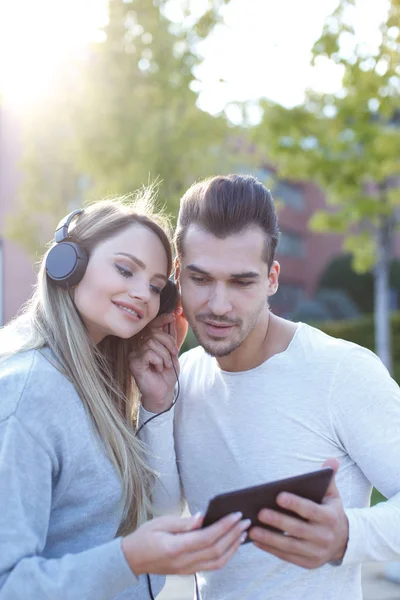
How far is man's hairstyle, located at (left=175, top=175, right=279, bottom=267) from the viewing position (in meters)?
2.68

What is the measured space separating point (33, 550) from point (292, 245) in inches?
1572

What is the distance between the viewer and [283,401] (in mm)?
2562

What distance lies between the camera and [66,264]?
245cm

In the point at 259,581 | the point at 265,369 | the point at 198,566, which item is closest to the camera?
the point at 198,566

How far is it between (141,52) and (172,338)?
12513 mm

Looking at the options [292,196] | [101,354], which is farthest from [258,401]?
[292,196]

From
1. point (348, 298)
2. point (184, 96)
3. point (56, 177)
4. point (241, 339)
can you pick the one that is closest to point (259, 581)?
point (241, 339)

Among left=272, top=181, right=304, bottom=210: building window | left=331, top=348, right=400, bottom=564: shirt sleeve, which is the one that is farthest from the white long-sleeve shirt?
left=272, top=181, right=304, bottom=210: building window

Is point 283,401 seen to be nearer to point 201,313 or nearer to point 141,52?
point 201,313

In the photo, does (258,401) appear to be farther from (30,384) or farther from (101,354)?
(30,384)

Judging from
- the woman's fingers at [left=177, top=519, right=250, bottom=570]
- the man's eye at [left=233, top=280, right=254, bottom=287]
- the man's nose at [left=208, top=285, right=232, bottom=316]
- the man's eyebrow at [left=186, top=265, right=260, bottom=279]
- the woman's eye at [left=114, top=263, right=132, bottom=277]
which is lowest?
the woman's fingers at [left=177, top=519, right=250, bottom=570]

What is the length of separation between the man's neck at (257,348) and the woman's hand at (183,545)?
3.14ft

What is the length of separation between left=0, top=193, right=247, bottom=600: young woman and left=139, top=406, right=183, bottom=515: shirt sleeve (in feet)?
0.26

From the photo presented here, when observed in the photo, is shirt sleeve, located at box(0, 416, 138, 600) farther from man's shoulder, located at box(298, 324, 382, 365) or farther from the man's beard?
man's shoulder, located at box(298, 324, 382, 365)
